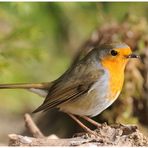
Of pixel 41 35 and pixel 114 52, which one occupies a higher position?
pixel 41 35

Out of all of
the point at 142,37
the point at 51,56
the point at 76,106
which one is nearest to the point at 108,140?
the point at 76,106

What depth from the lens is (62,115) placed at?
5.78m

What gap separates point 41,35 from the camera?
5977 mm

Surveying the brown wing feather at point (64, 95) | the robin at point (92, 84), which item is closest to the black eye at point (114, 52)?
the robin at point (92, 84)

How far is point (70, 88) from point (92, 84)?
0.44 ft

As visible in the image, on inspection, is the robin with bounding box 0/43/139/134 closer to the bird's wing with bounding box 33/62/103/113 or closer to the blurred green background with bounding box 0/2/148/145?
the bird's wing with bounding box 33/62/103/113

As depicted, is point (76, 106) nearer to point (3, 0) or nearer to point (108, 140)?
point (108, 140)

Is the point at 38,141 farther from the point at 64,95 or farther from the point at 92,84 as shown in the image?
the point at 92,84

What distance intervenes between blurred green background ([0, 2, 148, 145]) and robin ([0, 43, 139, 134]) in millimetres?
854

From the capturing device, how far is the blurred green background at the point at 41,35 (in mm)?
5672

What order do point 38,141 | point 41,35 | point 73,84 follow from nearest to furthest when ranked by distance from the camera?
point 38,141
point 73,84
point 41,35

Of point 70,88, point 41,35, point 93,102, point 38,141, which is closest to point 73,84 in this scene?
point 70,88

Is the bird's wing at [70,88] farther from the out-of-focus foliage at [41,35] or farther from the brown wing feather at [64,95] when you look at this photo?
the out-of-focus foliage at [41,35]

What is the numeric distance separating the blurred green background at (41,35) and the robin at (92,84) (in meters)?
0.85
